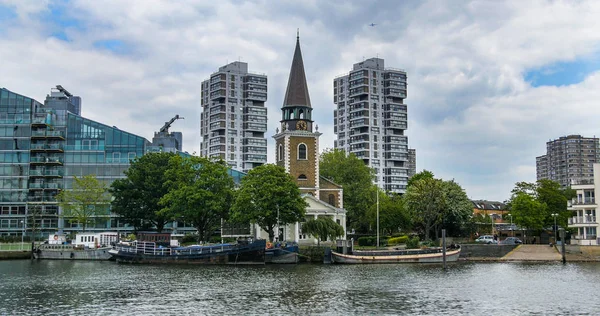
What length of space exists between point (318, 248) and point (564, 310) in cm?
4490

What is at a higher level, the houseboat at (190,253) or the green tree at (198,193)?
the green tree at (198,193)

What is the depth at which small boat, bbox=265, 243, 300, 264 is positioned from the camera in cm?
7950

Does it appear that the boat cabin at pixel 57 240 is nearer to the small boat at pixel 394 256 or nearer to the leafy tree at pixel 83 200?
the leafy tree at pixel 83 200

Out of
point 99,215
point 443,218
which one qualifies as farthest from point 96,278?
point 443,218

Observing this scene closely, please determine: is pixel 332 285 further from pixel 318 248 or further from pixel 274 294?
pixel 318 248

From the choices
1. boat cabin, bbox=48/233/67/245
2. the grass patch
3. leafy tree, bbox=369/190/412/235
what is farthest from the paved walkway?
the grass patch

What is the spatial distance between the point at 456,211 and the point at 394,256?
27631mm

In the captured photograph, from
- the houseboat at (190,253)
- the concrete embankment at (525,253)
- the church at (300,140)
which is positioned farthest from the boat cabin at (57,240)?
the concrete embankment at (525,253)

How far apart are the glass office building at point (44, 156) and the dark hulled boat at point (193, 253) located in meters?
29.9

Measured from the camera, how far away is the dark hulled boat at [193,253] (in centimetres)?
7938

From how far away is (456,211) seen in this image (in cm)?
10506

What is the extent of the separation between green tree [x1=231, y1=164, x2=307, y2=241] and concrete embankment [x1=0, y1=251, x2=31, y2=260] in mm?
32470

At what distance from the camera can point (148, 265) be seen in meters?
80.2

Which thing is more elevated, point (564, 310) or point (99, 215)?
point (99, 215)
